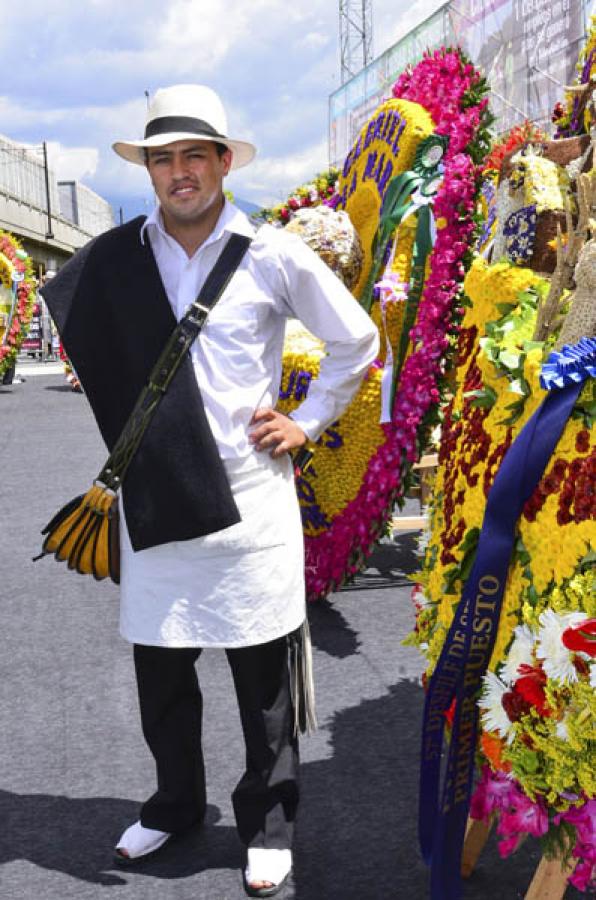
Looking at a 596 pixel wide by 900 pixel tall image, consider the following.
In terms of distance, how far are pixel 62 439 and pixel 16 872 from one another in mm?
8517

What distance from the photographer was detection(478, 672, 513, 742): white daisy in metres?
1.73

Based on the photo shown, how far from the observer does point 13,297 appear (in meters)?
15.8

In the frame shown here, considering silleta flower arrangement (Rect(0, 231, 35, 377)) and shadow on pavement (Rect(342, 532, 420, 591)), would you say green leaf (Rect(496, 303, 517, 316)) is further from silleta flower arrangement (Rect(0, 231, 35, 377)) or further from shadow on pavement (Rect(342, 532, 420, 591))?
silleta flower arrangement (Rect(0, 231, 35, 377))

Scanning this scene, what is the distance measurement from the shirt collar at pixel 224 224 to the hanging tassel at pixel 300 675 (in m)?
0.97

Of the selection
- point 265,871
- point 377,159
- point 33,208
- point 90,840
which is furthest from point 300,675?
point 33,208

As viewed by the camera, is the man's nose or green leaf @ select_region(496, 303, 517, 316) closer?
green leaf @ select_region(496, 303, 517, 316)

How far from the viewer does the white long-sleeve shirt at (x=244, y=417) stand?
90.6 inches

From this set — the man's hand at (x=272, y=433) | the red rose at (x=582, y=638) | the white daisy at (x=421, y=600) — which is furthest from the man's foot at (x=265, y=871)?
the red rose at (x=582, y=638)

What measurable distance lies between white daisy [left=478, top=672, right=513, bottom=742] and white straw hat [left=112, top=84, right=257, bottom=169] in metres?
1.32

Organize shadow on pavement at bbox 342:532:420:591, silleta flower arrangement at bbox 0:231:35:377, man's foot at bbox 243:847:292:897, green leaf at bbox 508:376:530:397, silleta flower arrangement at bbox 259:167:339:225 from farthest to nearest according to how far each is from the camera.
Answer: silleta flower arrangement at bbox 0:231:35:377 → silleta flower arrangement at bbox 259:167:339:225 → shadow on pavement at bbox 342:532:420:591 → man's foot at bbox 243:847:292:897 → green leaf at bbox 508:376:530:397

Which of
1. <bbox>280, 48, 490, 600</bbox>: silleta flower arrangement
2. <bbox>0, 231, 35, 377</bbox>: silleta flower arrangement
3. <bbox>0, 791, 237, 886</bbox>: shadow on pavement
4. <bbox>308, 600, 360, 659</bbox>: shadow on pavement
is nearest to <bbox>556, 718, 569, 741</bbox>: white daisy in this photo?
<bbox>0, 791, 237, 886</bbox>: shadow on pavement

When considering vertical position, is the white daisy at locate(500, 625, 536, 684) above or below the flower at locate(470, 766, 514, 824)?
above

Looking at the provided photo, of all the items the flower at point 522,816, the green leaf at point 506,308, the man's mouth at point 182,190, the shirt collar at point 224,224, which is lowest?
the flower at point 522,816

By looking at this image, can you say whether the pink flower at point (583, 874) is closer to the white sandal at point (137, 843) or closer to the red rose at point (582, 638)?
the red rose at point (582, 638)
